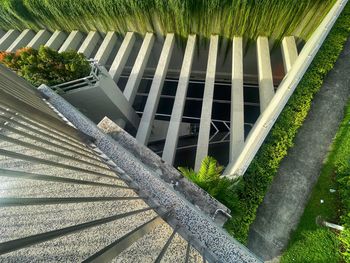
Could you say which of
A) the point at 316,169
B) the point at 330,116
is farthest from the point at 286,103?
the point at 316,169

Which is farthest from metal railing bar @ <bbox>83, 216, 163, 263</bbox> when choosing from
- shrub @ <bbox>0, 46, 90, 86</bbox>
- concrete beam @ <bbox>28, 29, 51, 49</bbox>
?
concrete beam @ <bbox>28, 29, 51, 49</bbox>

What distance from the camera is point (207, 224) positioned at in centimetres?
314

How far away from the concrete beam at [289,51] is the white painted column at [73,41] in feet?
28.0

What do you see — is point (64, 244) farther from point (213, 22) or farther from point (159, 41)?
point (159, 41)

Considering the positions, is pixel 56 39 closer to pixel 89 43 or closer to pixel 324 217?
pixel 89 43

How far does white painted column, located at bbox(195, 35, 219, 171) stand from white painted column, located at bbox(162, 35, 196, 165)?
2.26 feet

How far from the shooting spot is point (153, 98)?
326 inches

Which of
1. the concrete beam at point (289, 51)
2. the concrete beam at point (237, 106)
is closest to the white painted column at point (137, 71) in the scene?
the concrete beam at point (237, 106)

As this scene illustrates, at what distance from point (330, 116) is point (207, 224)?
18.1 feet

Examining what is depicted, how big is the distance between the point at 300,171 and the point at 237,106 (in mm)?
2800

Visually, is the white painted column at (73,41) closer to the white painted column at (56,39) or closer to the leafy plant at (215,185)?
the white painted column at (56,39)

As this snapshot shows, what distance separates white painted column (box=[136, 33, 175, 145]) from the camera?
759 centimetres

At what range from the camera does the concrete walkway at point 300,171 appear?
17.2 feet

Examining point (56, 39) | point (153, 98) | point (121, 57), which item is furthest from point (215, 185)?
point (56, 39)
